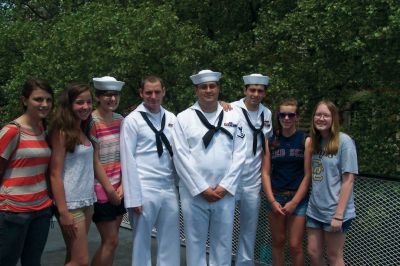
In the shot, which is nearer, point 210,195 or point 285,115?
point 210,195

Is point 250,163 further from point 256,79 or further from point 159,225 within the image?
point 159,225

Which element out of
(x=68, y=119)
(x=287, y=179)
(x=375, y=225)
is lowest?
(x=375, y=225)

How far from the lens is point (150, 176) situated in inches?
173

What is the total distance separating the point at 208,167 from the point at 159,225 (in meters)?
0.70

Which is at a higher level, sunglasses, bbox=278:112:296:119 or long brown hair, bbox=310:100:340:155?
sunglasses, bbox=278:112:296:119

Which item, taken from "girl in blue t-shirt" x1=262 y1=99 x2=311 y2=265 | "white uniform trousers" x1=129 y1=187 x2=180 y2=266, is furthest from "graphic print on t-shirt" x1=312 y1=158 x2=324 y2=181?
"white uniform trousers" x1=129 y1=187 x2=180 y2=266

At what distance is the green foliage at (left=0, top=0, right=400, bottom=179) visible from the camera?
33.1 ft

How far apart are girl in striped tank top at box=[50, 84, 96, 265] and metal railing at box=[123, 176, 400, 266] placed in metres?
2.59

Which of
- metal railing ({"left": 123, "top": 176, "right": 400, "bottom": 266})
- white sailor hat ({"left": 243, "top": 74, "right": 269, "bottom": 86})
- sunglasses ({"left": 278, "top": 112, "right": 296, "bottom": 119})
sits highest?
white sailor hat ({"left": 243, "top": 74, "right": 269, "bottom": 86})

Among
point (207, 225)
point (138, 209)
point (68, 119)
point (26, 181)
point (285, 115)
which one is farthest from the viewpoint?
point (285, 115)

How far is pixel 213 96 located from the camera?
4.52 meters

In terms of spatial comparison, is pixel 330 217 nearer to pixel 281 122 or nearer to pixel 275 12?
pixel 281 122

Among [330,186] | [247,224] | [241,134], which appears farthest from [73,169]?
[330,186]

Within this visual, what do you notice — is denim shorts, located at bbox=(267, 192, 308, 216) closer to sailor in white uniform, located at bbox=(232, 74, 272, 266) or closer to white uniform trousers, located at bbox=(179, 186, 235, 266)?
sailor in white uniform, located at bbox=(232, 74, 272, 266)
